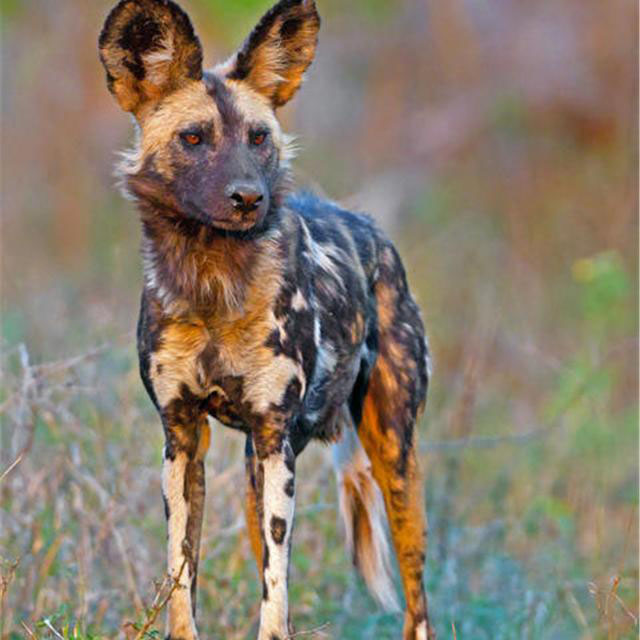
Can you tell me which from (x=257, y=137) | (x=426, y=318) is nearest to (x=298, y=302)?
(x=257, y=137)

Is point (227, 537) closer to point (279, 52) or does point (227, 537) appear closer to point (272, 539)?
point (272, 539)

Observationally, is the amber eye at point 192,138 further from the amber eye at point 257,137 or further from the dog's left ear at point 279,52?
the dog's left ear at point 279,52

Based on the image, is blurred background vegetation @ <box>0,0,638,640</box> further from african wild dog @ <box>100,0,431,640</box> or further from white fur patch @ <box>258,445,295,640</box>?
african wild dog @ <box>100,0,431,640</box>

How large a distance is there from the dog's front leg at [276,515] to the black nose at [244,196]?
1.99 feet

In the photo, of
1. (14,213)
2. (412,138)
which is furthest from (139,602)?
(412,138)

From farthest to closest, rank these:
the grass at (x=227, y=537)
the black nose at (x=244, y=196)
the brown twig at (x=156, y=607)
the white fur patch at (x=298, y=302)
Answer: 1. the grass at (x=227, y=537)
2. the white fur patch at (x=298, y=302)
3. the black nose at (x=244, y=196)
4. the brown twig at (x=156, y=607)

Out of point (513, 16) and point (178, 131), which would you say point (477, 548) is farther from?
point (513, 16)

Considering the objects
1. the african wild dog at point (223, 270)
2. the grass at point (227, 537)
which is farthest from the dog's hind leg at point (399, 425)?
the african wild dog at point (223, 270)

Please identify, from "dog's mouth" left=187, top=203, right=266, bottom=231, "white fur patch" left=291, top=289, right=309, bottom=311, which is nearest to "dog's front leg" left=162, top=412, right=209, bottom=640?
"white fur patch" left=291, top=289, right=309, bottom=311

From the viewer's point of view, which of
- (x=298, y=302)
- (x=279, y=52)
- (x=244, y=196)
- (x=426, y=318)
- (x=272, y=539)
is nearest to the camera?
(x=244, y=196)

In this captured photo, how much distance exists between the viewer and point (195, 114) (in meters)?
3.96

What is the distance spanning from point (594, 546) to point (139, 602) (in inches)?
88.0

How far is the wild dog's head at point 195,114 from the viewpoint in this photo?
3879mm

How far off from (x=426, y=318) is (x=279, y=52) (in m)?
4.92
